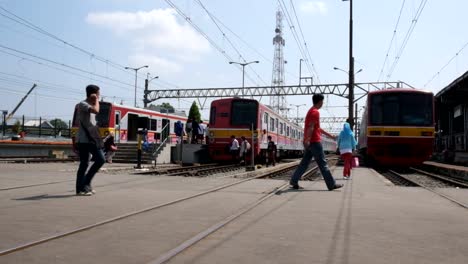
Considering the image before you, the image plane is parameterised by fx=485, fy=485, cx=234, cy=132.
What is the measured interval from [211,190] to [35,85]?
128ft

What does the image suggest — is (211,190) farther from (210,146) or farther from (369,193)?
(210,146)

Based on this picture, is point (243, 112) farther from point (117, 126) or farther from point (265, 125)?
point (117, 126)

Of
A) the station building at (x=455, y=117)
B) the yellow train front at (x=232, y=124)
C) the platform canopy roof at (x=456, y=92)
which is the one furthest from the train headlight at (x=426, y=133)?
the platform canopy roof at (x=456, y=92)

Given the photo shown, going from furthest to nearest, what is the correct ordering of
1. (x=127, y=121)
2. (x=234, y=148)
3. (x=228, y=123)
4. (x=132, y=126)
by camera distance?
(x=132, y=126) < (x=127, y=121) < (x=228, y=123) < (x=234, y=148)

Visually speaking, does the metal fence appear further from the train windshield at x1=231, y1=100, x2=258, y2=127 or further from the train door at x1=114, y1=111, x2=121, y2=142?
the train windshield at x1=231, y1=100, x2=258, y2=127

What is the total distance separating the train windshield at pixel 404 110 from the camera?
20044 mm

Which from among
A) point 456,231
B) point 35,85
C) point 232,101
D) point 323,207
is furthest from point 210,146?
point 35,85

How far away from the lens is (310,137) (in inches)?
360

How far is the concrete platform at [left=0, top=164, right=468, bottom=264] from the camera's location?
4.15m

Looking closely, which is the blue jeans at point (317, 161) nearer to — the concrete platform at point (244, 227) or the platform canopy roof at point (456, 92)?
the concrete platform at point (244, 227)

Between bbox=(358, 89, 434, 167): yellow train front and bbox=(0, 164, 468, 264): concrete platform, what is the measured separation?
11612 mm

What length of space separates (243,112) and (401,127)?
7569 mm

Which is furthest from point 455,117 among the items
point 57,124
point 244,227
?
point 244,227

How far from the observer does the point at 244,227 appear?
17.8 ft
